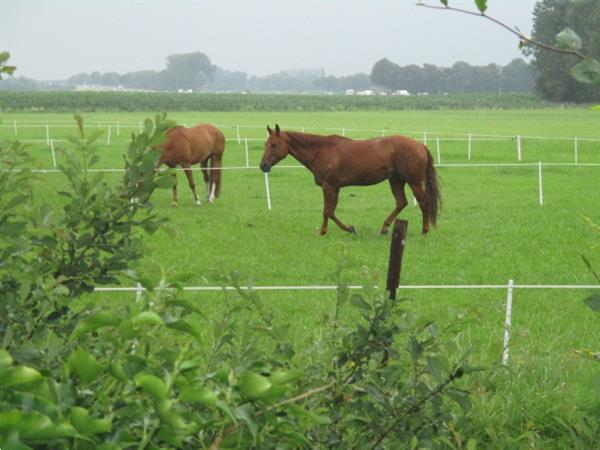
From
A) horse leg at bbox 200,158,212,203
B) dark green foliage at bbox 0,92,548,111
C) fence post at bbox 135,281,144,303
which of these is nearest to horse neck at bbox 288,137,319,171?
horse leg at bbox 200,158,212,203

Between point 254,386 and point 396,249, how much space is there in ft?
7.93

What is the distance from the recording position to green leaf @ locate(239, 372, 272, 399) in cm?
153

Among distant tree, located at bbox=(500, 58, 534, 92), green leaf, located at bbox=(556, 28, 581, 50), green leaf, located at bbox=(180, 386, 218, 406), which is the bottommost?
distant tree, located at bbox=(500, 58, 534, 92)

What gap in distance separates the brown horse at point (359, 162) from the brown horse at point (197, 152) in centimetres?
346

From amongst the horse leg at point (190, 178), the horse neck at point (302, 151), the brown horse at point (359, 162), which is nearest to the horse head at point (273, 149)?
the brown horse at point (359, 162)

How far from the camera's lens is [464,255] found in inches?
550

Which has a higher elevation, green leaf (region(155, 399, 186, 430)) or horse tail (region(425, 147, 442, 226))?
green leaf (region(155, 399, 186, 430))

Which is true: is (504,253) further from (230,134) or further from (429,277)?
(230,134)

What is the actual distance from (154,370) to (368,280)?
1363 millimetres

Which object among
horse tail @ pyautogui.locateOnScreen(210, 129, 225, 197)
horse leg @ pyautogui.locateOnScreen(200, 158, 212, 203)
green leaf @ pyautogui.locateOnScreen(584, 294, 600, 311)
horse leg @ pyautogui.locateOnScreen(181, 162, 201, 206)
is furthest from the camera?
horse tail @ pyautogui.locateOnScreen(210, 129, 225, 197)

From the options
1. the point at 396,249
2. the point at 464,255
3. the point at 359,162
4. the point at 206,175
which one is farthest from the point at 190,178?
the point at 396,249

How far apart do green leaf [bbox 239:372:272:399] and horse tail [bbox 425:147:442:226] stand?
1455 cm

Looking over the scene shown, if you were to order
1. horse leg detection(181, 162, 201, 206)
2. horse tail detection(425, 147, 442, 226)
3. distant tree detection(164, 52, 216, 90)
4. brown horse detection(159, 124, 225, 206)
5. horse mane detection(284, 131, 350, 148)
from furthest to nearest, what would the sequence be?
distant tree detection(164, 52, 216, 90), brown horse detection(159, 124, 225, 206), horse leg detection(181, 162, 201, 206), horse mane detection(284, 131, 350, 148), horse tail detection(425, 147, 442, 226)

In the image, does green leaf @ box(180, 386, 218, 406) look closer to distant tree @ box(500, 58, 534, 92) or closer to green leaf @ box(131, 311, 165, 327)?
green leaf @ box(131, 311, 165, 327)
